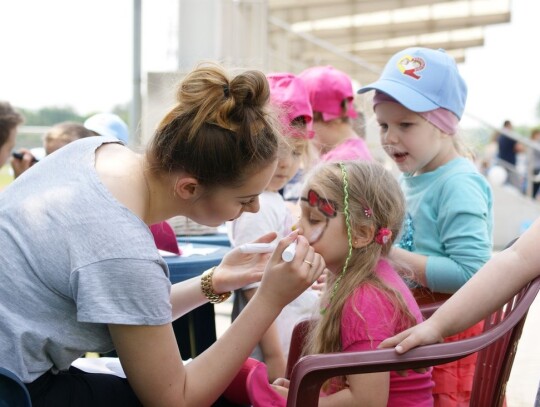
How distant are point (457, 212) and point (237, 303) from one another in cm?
94

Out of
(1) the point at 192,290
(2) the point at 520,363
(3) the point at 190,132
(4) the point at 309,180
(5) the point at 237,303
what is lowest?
(2) the point at 520,363

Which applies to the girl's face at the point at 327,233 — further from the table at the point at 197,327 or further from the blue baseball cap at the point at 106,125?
the blue baseball cap at the point at 106,125

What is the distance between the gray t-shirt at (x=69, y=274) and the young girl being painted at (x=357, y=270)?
45 cm

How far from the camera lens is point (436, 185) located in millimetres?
2375

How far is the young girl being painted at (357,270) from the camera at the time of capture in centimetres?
178

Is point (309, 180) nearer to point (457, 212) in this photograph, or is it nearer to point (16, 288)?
point (457, 212)

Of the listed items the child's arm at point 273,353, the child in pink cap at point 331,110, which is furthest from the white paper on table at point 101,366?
the child in pink cap at point 331,110

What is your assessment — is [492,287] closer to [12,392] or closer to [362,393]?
[362,393]

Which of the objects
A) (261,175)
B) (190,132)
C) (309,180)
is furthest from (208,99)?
(309,180)

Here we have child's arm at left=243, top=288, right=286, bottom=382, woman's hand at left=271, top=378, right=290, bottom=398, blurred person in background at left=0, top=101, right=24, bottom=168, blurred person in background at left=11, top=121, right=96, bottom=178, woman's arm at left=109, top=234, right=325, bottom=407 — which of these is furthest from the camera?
blurred person in background at left=0, top=101, right=24, bottom=168

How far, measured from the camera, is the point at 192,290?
2.10 meters

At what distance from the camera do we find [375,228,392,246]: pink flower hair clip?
75.9 inches

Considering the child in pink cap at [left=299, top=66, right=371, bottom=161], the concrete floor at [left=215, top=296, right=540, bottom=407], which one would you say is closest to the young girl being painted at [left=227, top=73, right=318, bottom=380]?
the child in pink cap at [left=299, top=66, right=371, bottom=161]

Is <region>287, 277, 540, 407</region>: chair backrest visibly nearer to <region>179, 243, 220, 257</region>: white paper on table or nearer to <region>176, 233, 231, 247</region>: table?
<region>179, 243, 220, 257</region>: white paper on table
